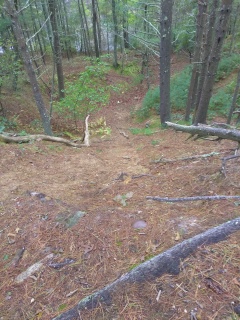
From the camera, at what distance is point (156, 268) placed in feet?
5.91

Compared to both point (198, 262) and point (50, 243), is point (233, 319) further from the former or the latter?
point (50, 243)

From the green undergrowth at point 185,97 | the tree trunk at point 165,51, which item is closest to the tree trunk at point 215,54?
the tree trunk at point 165,51

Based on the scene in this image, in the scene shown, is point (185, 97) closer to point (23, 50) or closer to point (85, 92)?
point (85, 92)

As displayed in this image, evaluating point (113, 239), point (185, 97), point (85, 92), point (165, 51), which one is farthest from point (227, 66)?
point (113, 239)

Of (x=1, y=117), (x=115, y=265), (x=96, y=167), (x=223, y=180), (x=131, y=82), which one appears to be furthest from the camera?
(x=131, y=82)

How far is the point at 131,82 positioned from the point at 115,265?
21089 mm

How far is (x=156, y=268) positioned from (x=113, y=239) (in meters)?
0.65

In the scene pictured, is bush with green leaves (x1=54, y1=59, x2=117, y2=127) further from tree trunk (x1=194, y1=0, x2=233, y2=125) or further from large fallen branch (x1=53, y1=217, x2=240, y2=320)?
large fallen branch (x1=53, y1=217, x2=240, y2=320)

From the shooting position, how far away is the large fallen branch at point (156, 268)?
1.72 meters

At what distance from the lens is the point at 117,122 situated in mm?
13961

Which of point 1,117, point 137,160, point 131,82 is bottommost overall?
point 131,82

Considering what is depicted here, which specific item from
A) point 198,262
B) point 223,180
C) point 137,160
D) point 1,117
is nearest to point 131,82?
point 1,117

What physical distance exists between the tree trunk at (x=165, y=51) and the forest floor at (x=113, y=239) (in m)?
4.94

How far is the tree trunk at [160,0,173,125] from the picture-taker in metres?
7.69
